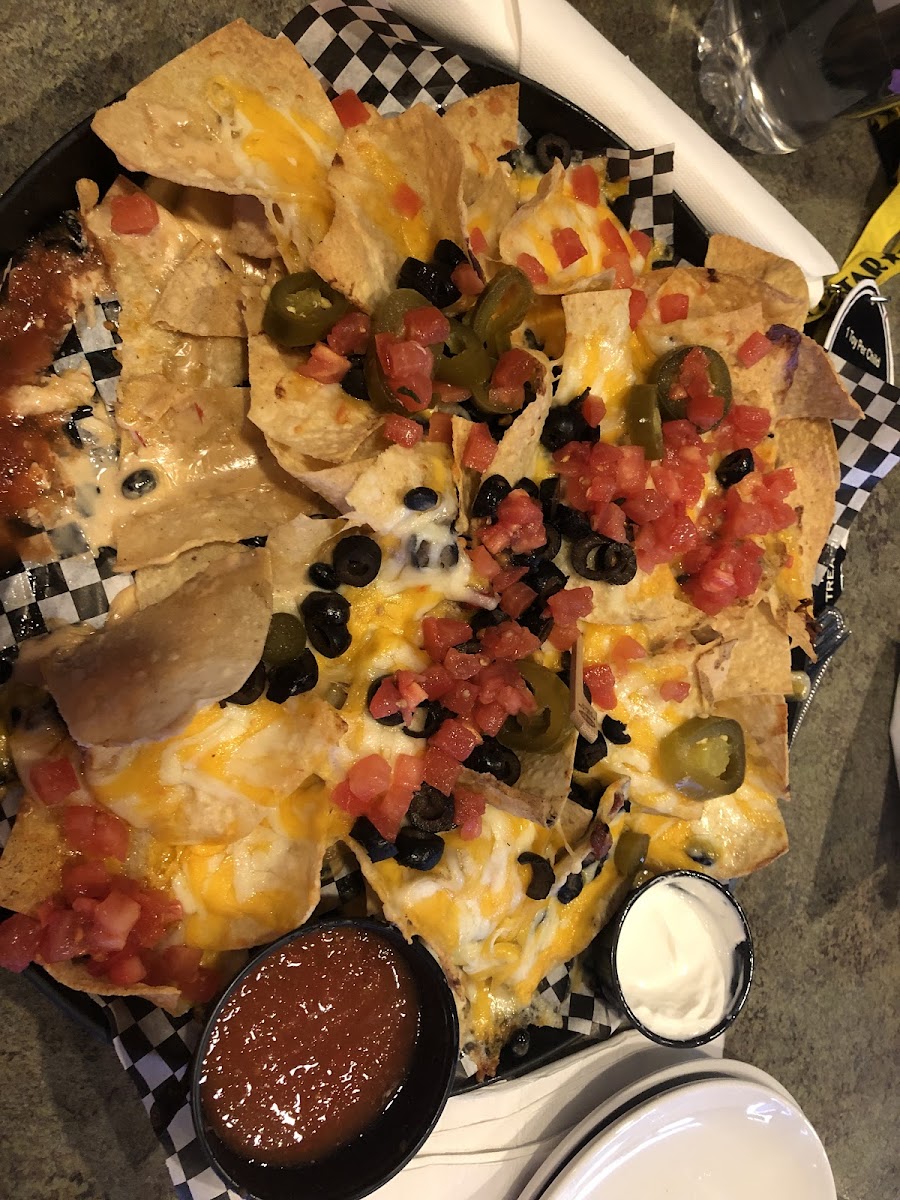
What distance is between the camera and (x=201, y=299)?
193 centimetres

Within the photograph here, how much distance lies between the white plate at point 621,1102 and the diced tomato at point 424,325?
2127 mm

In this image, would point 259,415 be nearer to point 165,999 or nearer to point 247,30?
point 247,30

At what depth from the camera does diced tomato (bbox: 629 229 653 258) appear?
2.44 meters

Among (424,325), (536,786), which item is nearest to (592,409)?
(424,325)

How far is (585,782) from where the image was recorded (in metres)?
2.29

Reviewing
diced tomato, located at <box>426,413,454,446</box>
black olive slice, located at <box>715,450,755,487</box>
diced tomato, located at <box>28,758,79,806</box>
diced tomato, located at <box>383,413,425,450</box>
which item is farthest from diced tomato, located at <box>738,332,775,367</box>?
diced tomato, located at <box>28,758,79,806</box>

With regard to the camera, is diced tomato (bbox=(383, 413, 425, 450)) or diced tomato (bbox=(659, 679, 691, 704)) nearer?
diced tomato (bbox=(383, 413, 425, 450))

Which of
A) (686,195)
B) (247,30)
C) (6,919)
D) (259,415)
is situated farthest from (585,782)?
(247,30)

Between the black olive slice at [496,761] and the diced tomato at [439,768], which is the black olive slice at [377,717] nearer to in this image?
the diced tomato at [439,768]

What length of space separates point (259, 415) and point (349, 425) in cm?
21

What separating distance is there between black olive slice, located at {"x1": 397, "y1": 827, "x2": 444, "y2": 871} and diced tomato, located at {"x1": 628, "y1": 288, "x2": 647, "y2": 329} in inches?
54.4

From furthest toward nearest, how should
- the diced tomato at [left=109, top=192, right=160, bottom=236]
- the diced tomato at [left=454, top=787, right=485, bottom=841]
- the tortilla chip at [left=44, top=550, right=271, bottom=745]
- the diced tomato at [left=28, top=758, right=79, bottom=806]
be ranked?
the diced tomato at [left=454, top=787, right=485, bottom=841]
the diced tomato at [left=109, top=192, right=160, bottom=236]
the diced tomato at [left=28, top=758, right=79, bottom=806]
the tortilla chip at [left=44, top=550, right=271, bottom=745]

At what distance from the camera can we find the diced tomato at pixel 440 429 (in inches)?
79.7

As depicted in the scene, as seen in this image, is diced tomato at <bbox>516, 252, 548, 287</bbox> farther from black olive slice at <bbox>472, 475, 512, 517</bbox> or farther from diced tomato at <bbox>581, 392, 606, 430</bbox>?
black olive slice at <bbox>472, 475, 512, 517</bbox>
